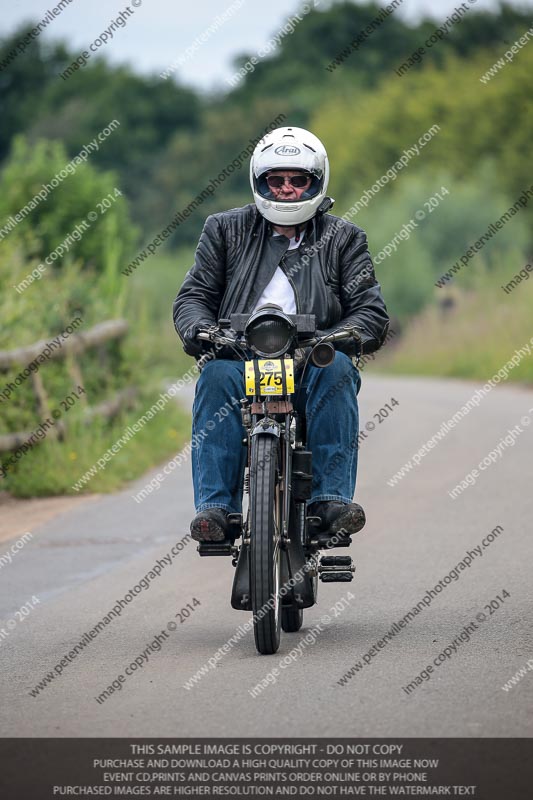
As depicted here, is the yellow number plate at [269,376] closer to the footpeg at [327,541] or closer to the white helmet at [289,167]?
the footpeg at [327,541]

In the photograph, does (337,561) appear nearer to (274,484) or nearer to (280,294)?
(274,484)

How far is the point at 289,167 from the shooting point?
22.8 feet

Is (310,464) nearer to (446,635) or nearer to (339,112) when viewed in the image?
(446,635)

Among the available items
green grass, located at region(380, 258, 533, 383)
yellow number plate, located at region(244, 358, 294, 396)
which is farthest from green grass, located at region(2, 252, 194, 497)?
green grass, located at region(380, 258, 533, 383)

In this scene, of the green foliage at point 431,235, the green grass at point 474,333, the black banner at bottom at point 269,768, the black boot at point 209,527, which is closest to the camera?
the black banner at bottom at point 269,768

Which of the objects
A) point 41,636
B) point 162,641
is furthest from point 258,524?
point 41,636

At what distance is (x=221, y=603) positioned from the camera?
8008 mm

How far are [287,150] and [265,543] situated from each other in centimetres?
181

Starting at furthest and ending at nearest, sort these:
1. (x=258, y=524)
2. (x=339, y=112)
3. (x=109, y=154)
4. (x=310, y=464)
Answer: (x=109, y=154) < (x=339, y=112) < (x=310, y=464) < (x=258, y=524)

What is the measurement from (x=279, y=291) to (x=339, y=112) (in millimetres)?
69977

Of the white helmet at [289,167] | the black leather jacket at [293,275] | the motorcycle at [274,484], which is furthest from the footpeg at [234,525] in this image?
the white helmet at [289,167]

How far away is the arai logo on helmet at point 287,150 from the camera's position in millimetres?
6961

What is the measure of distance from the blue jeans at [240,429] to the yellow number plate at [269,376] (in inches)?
13.0

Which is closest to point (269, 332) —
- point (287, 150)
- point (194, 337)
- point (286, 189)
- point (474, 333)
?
point (194, 337)
